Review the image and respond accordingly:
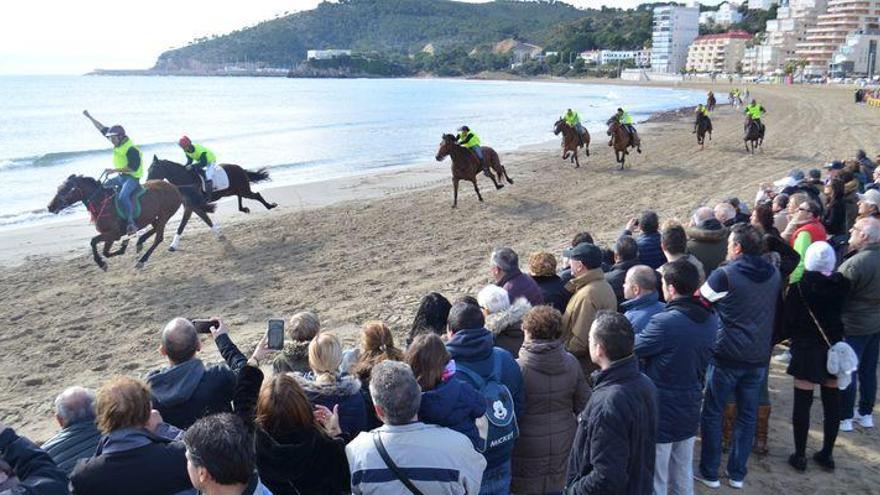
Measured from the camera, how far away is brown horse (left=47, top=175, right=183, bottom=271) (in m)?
10.8

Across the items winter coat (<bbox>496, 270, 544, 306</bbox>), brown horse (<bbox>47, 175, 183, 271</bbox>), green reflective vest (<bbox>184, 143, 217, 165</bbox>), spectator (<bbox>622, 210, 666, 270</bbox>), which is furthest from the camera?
green reflective vest (<bbox>184, 143, 217, 165</bbox>)

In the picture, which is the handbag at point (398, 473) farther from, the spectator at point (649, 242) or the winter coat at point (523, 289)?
the spectator at point (649, 242)

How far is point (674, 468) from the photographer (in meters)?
4.43

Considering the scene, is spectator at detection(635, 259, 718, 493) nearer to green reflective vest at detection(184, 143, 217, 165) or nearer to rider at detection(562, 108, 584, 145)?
green reflective vest at detection(184, 143, 217, 165)

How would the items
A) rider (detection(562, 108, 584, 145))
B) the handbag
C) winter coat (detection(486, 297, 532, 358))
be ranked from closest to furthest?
the handbag
winter coat (detection(486, 297, 532, 358))
rider (detection(562, 108, 584, 145))

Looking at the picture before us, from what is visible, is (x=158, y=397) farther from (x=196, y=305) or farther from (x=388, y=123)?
(x=388, y=123)

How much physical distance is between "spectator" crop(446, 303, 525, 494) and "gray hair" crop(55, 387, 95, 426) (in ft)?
5.73

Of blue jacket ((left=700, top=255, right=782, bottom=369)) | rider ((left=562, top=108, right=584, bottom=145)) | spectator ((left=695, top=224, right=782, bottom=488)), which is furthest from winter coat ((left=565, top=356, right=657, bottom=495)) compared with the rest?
rider ((left=562, top=108, right=584, bottom=145))

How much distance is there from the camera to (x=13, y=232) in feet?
46.8

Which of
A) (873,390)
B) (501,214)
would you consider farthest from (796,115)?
(873,390)

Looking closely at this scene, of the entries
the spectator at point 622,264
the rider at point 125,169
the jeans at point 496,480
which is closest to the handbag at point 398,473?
the jeans at point 496,480

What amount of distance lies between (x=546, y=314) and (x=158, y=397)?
81.7 inches

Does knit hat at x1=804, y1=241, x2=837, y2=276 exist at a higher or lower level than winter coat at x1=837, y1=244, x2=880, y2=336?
higher

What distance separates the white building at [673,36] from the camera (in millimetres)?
163375
